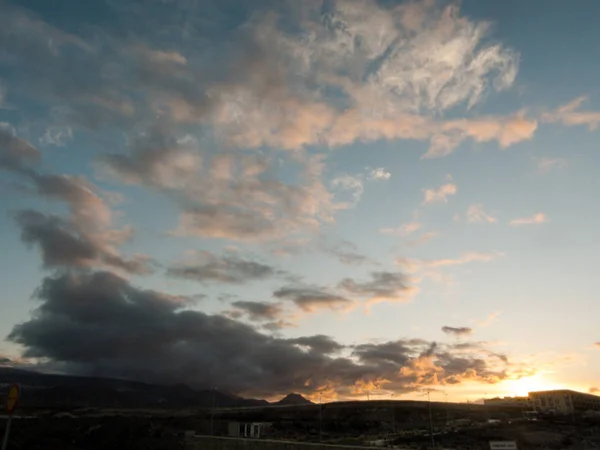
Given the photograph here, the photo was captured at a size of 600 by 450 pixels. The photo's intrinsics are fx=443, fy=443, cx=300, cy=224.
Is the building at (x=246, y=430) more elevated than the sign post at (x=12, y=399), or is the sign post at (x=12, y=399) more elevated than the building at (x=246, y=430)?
the sign post at (x=12, y=399)

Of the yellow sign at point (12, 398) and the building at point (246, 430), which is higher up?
the yellow sign at point (12, 398)

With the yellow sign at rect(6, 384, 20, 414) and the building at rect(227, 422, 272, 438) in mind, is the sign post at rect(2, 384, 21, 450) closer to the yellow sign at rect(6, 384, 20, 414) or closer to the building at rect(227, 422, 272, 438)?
the yellow sign at rect(6, 384, 20, 414)

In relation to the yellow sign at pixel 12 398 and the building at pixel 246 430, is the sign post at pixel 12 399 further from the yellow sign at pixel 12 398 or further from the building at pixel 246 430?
the building at pixel 246 430

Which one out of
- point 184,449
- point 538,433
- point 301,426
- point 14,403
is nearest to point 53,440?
point 184,449

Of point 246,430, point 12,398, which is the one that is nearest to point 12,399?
point 12,398

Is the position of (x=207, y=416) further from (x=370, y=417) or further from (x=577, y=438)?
(x=577, y=438)

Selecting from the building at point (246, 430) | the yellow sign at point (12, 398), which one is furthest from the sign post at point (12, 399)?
the building at point (246, 430)

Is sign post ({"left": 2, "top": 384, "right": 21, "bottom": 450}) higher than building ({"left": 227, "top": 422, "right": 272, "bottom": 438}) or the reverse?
higher

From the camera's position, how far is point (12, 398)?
51.8ft

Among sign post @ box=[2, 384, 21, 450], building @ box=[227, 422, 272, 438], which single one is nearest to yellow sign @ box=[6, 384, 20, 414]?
sign post @ box=[2, 384, 21, 450]

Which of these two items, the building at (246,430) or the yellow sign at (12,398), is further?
the building at (246,430)

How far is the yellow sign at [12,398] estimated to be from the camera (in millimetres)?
15633

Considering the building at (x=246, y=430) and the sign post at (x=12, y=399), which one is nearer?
the sign post at (x=12, y=399)

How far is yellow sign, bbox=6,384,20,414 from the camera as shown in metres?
15.6
